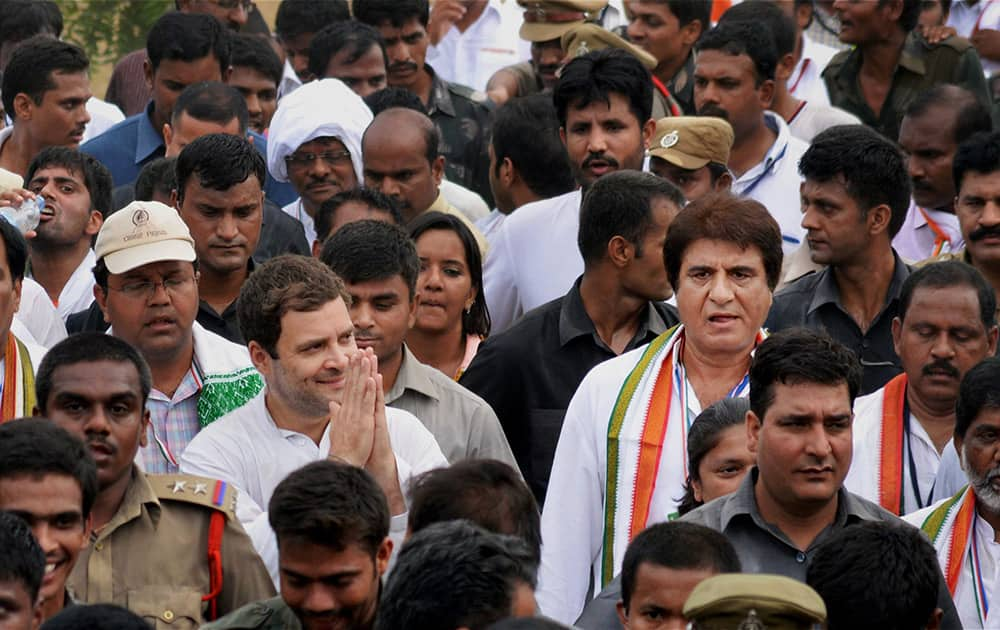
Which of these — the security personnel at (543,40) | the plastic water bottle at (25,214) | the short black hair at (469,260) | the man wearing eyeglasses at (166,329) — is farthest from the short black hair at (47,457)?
the security personnel at (543,40)

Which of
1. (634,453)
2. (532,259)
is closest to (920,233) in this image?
(532,259)

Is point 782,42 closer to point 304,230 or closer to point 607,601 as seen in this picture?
point 304,230

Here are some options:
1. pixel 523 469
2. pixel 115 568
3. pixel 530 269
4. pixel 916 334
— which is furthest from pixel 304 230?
pixel 115 568

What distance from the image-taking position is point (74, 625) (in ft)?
15.0

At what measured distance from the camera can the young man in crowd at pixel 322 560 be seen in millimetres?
5395

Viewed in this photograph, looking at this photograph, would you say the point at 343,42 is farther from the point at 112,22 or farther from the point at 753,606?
the point at 753,606

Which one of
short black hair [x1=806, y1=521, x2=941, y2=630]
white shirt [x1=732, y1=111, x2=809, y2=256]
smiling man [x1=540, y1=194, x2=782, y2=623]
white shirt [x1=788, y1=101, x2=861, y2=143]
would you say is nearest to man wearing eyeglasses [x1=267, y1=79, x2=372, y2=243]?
white shirt [x1=732, y1=111, x2=809, y2=256]

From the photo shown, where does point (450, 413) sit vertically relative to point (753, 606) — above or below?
above

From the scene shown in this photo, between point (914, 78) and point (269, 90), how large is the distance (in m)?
3.41

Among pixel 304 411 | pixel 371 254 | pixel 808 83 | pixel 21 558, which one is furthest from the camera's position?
pixel 808 83

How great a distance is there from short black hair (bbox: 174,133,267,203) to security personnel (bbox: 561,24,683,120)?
2822 mm

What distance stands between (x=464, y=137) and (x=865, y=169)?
10.6 feet

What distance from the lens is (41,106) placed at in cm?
984

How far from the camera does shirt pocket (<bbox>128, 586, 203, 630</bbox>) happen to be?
573 cm
